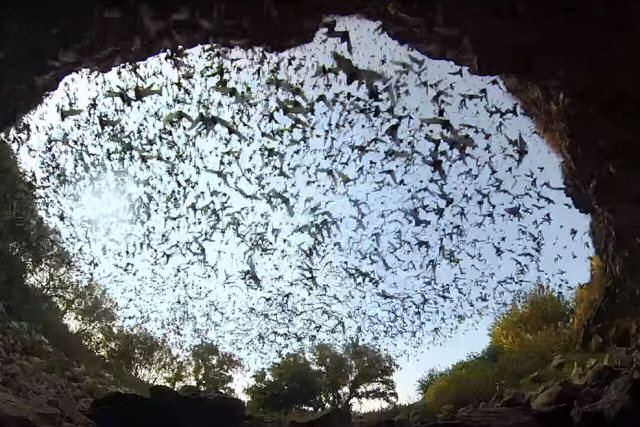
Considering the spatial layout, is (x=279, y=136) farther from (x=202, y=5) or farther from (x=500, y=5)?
(x=500, y=5)

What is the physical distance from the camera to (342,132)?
317cm

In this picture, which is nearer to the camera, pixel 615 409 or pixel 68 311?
pixel 615 409

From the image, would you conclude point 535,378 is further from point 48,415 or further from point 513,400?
point 48,415

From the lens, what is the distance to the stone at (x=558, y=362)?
3541 millimetres

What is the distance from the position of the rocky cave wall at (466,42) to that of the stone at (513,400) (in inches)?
48.7

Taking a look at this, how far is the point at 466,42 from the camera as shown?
2.71 m

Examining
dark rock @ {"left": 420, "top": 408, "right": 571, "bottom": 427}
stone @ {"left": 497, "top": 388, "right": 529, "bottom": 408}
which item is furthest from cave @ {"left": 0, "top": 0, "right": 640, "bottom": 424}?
dark rock @ {"left": 420, "top": 408, "right": 571, "bottom": 427}

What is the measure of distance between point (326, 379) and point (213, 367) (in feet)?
2.63

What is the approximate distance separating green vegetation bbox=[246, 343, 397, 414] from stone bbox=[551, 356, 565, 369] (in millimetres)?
1064

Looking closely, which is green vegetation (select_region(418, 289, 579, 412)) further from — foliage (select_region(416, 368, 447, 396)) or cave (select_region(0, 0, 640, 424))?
cave (select_region(0, 0, 640, 424))

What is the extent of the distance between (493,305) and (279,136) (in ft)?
6.21

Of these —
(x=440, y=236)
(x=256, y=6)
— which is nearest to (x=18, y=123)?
(x=256, y=6)

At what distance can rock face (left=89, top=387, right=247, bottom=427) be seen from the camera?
8.37 feet

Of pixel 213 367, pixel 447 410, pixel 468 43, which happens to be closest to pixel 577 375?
pixel 447 410
